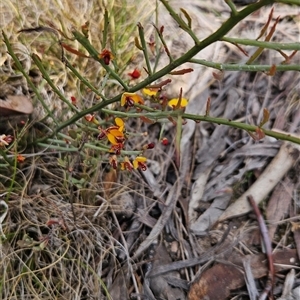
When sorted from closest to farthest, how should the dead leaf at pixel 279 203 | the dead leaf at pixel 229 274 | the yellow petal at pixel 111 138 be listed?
the yellow petal at pixel 111 138
the dead leaf at pixel 229 274
the dead leaf at pixel 279 203

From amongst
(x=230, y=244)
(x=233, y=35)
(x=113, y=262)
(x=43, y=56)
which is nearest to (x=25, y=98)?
(x=43, y=56)

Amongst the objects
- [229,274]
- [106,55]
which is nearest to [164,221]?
[229,274]

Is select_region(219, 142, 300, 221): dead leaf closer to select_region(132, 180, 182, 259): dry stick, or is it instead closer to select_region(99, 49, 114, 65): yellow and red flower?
select_region(132, 180, 182, 259): dry stick

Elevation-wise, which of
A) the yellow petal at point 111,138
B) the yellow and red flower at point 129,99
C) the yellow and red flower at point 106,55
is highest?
the yellow and red flower at point 106,55

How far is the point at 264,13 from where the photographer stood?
201cm

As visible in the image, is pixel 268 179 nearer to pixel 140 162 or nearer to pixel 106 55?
pixel 140 162

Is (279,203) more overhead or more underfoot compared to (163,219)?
more overhead

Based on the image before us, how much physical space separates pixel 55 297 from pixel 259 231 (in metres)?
0.64

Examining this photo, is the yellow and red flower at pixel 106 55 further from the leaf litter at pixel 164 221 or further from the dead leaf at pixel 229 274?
the dead leaf at pixel 229 274

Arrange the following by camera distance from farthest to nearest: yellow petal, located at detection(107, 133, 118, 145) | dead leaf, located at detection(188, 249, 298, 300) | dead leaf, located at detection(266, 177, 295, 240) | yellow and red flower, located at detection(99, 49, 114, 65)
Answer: dead leaf, located at detection(266, 177, 295, 240) < dead leaf, located at detection(188, 249, 298, 300) < yellow petal, located at detection(107, 133, 118, 145) < yellow and red flower, located at detection(99, 49, 114, 65)

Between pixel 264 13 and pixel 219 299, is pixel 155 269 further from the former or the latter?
pixel 264 13

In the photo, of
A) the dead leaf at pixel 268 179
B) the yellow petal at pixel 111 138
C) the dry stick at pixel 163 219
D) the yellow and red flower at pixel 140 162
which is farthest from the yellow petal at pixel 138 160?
the dead leaf at pixel 268 179

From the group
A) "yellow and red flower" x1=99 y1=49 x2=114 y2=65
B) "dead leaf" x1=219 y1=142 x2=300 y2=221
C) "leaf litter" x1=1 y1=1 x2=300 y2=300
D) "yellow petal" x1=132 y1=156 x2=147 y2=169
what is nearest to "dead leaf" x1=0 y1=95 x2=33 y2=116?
"leaf litter" x1=1 y1=1 x2=300 y2=300

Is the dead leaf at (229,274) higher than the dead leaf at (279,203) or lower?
lower
